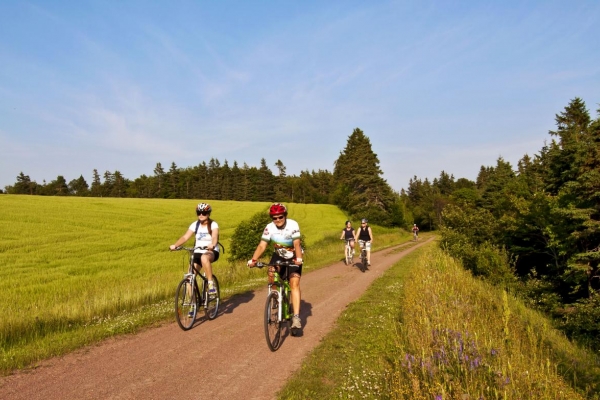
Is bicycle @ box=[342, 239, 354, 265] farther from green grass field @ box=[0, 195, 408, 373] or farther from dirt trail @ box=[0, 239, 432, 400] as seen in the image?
dirt trail @ box=[0, 239, 432, 400]

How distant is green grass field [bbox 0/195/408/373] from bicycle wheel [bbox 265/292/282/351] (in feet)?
9.51

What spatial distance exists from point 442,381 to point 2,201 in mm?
44866

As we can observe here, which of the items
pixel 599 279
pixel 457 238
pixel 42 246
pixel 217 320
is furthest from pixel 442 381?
pixel 42 246

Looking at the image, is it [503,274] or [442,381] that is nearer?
[442,381]

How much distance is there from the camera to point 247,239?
63.3 ft

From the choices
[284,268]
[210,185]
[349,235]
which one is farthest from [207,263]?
[210,185]

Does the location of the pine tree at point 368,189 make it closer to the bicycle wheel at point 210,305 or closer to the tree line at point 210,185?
the tree line at point 210,185

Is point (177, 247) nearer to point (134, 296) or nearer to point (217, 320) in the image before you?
point (217, 320)

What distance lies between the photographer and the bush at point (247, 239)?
1914 centimetres

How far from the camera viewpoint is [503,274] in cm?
1755

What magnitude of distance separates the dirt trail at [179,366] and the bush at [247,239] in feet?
37.4

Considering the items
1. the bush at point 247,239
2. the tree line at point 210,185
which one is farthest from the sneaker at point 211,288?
the tree line at point 210,185

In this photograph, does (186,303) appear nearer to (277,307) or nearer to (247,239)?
(277,307)

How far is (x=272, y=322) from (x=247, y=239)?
1365 cm
